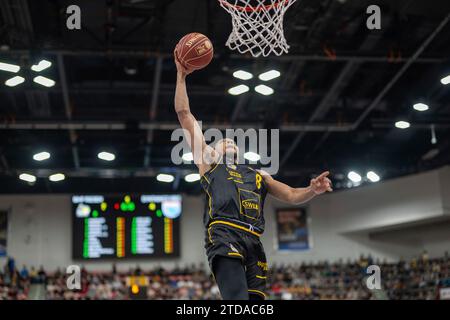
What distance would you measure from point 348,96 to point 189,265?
809 centimetres

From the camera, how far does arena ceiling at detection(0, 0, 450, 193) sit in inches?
472

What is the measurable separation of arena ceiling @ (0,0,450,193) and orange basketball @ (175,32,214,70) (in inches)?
247

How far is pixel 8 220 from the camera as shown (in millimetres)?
20438

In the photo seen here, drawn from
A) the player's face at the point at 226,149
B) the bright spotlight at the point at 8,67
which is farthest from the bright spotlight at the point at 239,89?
the player's face at the point at 226,149

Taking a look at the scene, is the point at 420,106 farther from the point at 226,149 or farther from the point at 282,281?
the point at 226,149

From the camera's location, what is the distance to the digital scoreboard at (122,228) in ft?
63.8

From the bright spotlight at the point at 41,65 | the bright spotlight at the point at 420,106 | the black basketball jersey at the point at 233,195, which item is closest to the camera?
the black basketball jersey at the point at 233,195

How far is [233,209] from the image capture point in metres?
4.61

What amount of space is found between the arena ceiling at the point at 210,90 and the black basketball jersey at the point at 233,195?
22.5 feet

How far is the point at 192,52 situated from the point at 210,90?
10.0 m

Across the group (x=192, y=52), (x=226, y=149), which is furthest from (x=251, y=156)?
(x=226, y=149)

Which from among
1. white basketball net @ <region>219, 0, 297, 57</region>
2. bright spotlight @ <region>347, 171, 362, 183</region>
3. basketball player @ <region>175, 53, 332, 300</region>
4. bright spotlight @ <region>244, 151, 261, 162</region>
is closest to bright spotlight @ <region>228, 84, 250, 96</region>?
bright spotlight @ <region>244, 151, 261, 162</region>

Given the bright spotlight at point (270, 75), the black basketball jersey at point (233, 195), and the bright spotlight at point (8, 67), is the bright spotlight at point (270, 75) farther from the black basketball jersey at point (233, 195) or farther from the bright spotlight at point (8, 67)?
the black basketball jersey at point (233, 195)

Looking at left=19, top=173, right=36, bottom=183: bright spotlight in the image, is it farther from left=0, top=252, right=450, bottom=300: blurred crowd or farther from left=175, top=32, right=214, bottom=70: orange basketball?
left=175, top=32, right=214, bottom=70: orange basketball
